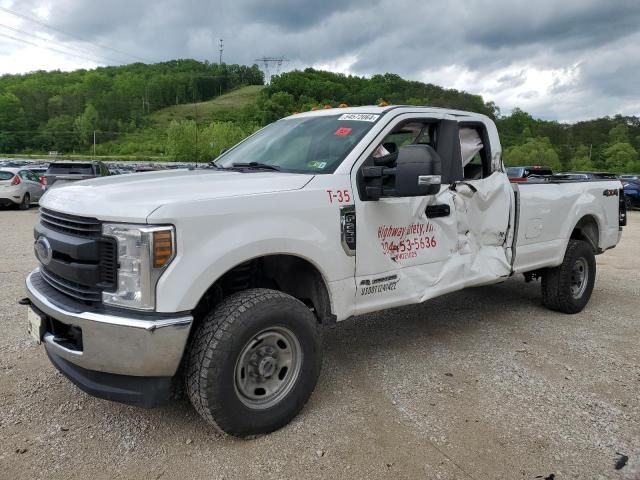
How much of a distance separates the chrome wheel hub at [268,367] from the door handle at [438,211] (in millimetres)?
1500

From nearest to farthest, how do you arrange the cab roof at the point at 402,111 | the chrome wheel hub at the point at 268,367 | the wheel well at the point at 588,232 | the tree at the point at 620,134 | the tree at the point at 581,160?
the chrome wheel hub at the point at 268,367 → the cab roof at the point at 402,111 → the wheel well at the point at 588,232 → the tree at the point at 620,134 → the tree at the point at 581,160

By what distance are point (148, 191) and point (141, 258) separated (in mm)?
461

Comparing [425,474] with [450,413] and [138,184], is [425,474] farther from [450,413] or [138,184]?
[138,184]

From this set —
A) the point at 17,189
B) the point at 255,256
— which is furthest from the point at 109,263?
the point at 17,189

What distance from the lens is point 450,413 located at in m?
3.44

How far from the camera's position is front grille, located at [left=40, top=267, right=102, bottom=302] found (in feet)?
9.11

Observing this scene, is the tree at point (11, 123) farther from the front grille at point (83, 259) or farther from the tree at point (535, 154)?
the front grille at point (83, 259)

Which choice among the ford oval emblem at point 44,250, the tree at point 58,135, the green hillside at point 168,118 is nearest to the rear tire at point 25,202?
the ford oval emblem at point 44,250

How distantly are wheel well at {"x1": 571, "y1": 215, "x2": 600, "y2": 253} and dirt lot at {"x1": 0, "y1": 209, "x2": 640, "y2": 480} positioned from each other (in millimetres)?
1268

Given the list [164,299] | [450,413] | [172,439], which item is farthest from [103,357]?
[450,413]

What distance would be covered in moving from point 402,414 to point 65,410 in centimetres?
218

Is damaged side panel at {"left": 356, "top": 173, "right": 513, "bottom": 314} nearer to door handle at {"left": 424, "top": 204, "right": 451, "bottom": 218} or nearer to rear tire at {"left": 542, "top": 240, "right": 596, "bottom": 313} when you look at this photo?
door handle at {"left": 424, "top": 204, "right": 451, "bottom": 218}

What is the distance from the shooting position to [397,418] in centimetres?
336

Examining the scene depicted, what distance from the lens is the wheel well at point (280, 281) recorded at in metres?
3.25
